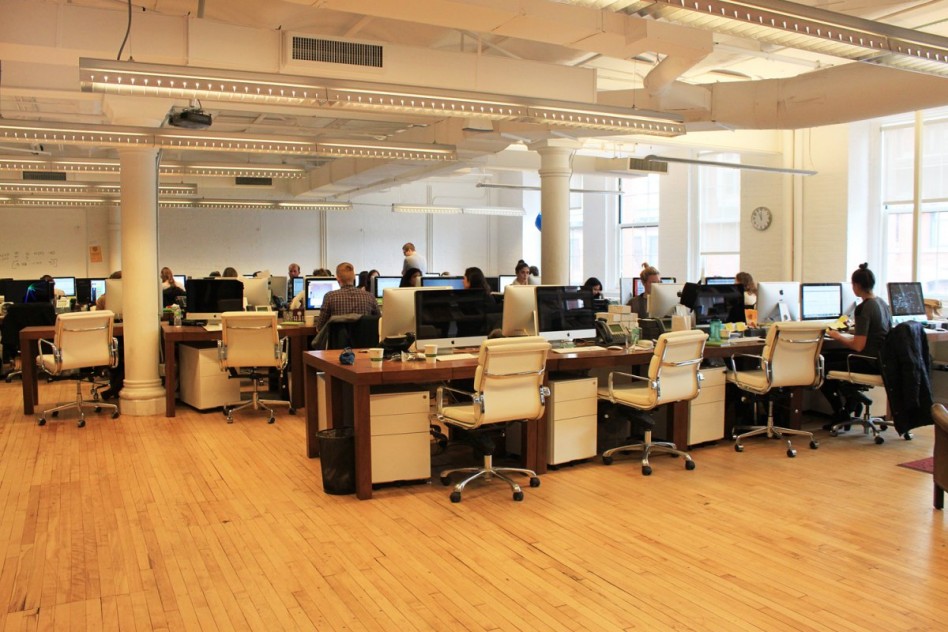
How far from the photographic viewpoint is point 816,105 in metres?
6.84

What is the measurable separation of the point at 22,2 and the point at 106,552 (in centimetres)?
369

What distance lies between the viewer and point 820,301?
25.2ft

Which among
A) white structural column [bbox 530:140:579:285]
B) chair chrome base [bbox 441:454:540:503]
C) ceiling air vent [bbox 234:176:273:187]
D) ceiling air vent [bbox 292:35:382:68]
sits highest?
ceiling air vent [bbox 234:176:273:187]

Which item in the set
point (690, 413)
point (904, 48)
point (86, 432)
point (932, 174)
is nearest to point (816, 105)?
point (904, 48)

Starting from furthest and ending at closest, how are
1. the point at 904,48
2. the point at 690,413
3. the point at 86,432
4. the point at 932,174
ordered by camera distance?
the point at 932,174 < the point at 86,432 < the point at 690,413 < the point at 904,48

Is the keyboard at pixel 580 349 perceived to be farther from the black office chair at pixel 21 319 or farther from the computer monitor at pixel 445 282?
the black office chair at pixel 21 319

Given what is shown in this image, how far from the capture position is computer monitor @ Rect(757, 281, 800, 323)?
292 inches

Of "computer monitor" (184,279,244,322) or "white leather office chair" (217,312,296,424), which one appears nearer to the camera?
"white leather office chair" (217,312,296,424)

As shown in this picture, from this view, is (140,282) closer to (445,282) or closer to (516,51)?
(445,282)

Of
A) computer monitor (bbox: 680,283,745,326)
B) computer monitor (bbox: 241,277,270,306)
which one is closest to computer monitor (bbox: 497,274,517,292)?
computer monitor (bbox: 241,277,270,306)

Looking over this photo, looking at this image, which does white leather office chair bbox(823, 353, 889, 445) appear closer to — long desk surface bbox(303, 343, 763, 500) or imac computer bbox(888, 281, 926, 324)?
long desk surface bbox(303, 343, 763, 500)

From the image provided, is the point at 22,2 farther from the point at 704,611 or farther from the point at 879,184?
the point at 879,184

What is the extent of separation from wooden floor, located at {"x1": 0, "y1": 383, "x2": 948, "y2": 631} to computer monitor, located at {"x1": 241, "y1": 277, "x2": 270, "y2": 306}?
120 inches

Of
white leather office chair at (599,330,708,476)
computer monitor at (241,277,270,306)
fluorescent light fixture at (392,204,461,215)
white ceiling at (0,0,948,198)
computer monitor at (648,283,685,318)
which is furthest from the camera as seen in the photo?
fluorescent light fixture at (392,204,461,215)
